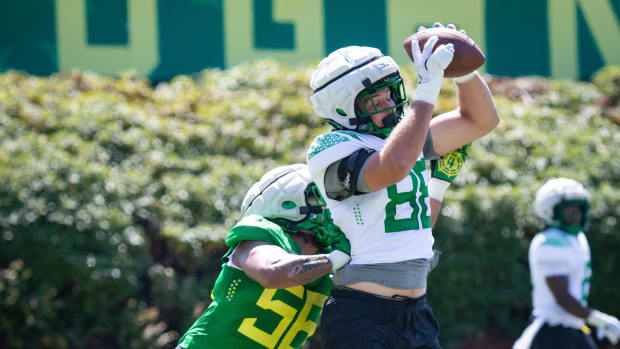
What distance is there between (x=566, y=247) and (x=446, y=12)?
705 centimetres

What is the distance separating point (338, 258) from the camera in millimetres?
2949

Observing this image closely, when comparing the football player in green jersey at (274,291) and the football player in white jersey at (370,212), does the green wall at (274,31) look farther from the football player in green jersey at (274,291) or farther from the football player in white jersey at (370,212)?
the football player in white jersey at (370,212)

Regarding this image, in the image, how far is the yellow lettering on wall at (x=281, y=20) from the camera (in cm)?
1095

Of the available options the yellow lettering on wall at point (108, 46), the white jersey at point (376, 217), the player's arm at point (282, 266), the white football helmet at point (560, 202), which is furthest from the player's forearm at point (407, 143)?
the yellow lettering on wall at point (108, 46)

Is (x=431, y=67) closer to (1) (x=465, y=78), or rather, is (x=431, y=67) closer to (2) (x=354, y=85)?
(2) (x=354, y=85)

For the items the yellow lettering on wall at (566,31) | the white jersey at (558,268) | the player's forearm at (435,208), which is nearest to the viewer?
the player's forearm at (435,208)

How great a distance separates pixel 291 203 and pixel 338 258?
436 millimetres

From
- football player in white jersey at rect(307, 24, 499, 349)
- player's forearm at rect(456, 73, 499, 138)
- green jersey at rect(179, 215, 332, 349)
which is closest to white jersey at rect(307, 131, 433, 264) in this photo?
football player in white jersey at rect(307, 24, 499, 349)

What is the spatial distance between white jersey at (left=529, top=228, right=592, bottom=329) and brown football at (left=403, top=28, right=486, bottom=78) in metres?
2.75

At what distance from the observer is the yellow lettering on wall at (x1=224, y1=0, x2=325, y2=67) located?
1095cm

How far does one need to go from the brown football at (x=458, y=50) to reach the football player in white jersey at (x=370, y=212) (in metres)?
0.10

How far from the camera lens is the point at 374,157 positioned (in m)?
2.92

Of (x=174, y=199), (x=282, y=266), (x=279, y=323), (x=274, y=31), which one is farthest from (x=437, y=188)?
→ (x=274, y=31)

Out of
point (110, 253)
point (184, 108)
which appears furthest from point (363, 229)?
point (184, 108)
